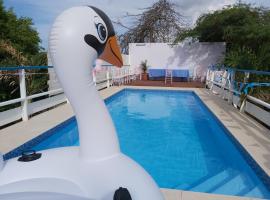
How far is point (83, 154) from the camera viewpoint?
5.27ft

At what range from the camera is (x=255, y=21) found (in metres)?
12.2

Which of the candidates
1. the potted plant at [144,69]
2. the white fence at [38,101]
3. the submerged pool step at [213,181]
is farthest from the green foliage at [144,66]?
the submerged pool step at [213,181]

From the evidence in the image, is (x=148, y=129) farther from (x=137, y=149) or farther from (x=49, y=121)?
(x=49, y=121)

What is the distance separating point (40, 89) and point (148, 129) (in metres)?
2.97

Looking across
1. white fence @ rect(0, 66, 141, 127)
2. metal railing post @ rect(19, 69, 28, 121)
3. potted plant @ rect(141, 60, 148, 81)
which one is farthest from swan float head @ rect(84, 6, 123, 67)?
potted plant @ rect(141, 60, 148, 81)

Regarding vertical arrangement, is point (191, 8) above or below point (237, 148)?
above

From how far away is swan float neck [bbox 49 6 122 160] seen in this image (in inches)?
59.1

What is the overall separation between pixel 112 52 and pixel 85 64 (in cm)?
24

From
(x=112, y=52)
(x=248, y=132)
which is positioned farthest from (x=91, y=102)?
(x=248, y=132)

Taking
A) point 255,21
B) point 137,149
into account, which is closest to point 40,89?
point 137,149

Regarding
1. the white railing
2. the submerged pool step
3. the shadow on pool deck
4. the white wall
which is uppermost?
the white wall

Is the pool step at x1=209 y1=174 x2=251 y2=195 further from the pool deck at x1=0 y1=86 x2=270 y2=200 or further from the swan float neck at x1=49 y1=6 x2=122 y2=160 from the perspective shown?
the swan float neck at x1=49 y1=6 x2=122 y2=160

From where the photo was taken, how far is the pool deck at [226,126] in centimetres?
239

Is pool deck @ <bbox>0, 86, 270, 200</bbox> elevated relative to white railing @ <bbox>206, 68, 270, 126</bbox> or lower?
lower
